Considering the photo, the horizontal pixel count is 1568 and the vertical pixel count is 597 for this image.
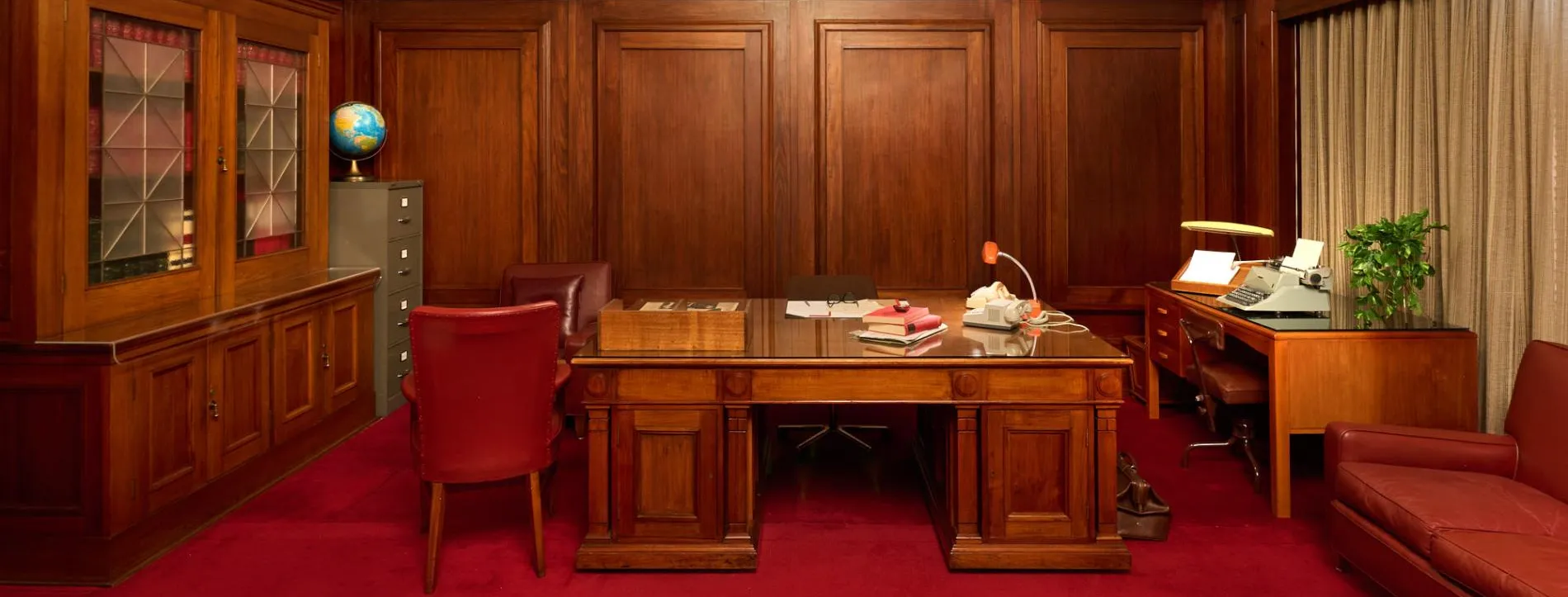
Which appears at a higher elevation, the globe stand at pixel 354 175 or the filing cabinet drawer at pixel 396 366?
the globe stand at pixel 354 175

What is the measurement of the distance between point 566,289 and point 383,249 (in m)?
0.99

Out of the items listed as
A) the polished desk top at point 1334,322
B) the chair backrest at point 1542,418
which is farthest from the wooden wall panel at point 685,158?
the chair backrest at point 1542,418

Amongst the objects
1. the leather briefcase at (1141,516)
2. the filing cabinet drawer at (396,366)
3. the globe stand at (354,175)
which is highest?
the globe stand at (354,175)

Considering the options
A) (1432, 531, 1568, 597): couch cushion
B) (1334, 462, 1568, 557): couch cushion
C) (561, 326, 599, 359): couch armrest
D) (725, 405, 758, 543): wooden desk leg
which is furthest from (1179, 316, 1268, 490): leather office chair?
(561, 326, 599, 359): couch armrest

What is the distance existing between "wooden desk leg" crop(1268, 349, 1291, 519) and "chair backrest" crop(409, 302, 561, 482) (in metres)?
2.71

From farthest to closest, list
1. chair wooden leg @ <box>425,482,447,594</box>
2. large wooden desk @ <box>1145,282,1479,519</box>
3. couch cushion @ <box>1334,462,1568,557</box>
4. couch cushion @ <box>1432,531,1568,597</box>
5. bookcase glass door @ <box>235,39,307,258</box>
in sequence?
1. bookcase glass door @ <box>235,39,307,258</box>
2. large wooden desk @ <box>1145,282,1479,519</box>
3. chair wooden leg @ <box>425,482,447,594</box>
4. couch cushion @ <box>1334,462,1568,557</box>
5. couch cushion @ <box>1432,531,1568,597</box>

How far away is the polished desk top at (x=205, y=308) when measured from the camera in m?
3.92

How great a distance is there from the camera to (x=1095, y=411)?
3.86m

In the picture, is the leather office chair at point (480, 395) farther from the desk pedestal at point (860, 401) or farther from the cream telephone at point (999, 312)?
the cream telephone at point (999, 312)

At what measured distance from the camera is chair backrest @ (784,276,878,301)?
5703 millimetres

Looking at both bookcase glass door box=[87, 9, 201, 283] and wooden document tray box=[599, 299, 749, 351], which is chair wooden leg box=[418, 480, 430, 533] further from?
bookcase glass door box=[87, 9, 201, 283]

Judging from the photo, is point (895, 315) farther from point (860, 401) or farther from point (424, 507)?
point (424, 507)

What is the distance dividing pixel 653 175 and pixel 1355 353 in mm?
3842

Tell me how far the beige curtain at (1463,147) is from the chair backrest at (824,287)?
2266 mm
